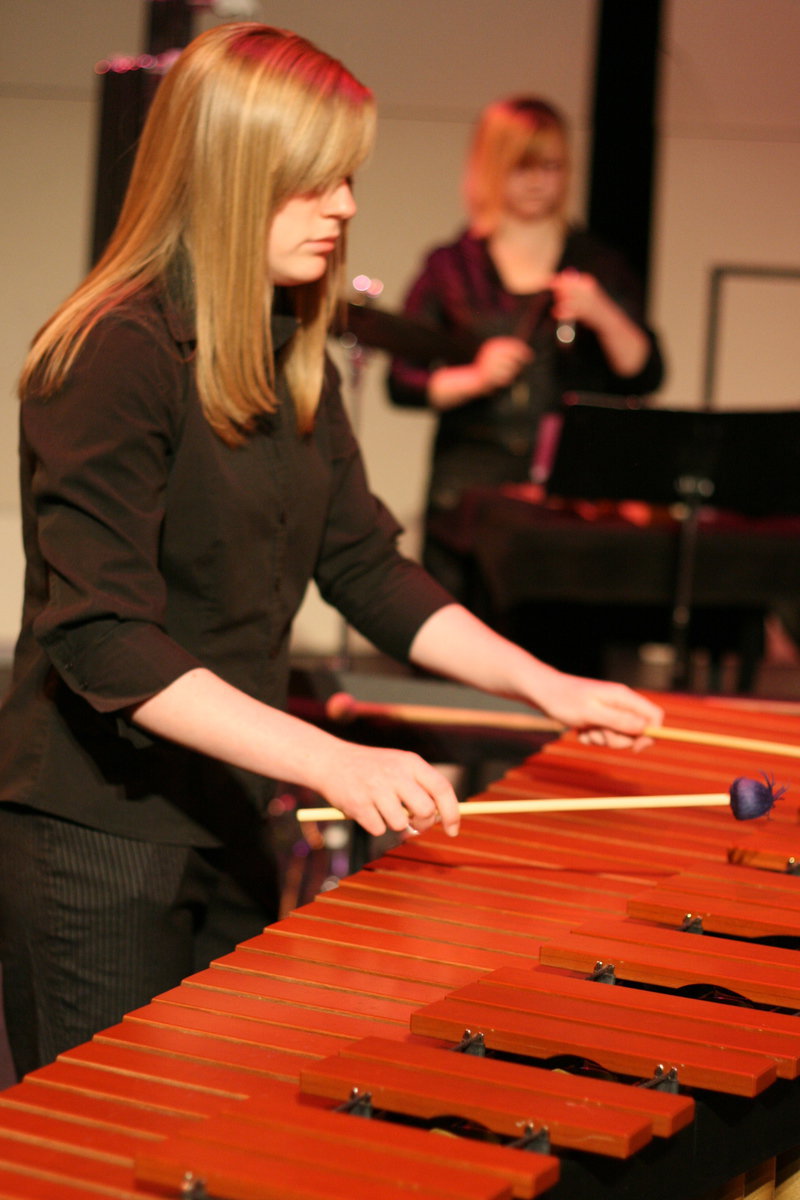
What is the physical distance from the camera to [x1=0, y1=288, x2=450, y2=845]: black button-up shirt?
1841 millimetres

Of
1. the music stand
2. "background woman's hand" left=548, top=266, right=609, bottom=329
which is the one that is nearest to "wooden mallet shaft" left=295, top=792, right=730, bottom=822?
the music stand

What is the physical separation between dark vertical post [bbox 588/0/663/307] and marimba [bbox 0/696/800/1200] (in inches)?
188

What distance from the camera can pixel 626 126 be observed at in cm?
653

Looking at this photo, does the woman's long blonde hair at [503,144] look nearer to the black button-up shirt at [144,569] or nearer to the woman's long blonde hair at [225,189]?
the black button-up shirt at [144,569]

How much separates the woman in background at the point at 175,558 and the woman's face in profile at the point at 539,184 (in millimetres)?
2931

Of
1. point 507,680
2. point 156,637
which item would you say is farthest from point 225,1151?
point 507,680

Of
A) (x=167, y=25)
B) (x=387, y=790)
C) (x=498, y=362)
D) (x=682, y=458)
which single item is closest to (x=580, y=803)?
(x=387, y=790)

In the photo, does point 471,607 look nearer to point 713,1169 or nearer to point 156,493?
point 156,493

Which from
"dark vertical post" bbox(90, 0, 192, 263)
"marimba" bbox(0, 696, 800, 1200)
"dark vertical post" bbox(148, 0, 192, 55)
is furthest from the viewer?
"dark vertical post" bbox(148, 0, 192, 55)

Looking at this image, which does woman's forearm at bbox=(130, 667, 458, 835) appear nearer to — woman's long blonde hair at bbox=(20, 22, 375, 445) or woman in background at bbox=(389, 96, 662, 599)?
woman's long blonde hair at bbox=(20, 22, 375, 445)

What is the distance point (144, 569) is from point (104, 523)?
7cm

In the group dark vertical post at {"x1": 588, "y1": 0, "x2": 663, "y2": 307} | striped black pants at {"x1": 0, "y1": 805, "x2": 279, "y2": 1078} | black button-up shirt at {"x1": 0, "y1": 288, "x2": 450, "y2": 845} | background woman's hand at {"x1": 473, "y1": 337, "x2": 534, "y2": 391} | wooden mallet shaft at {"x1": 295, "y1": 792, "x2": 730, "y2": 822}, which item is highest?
dark vertical post at {"x1": 588, "y1": 0, "x2": 663, "y2": 307}

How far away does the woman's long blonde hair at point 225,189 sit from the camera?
1920mm

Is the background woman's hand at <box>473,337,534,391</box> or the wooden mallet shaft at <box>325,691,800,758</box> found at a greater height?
the background woman's hand at <box>473,337,534,391</box>
